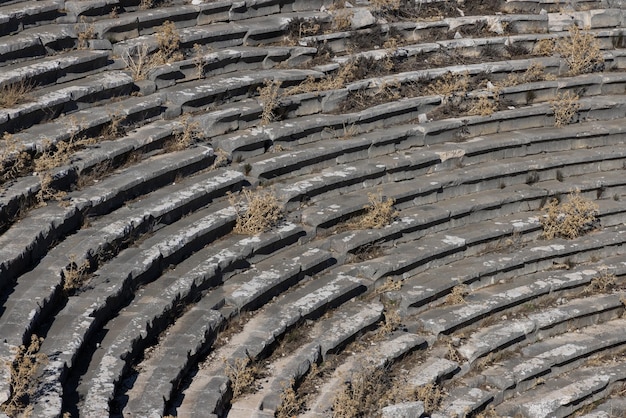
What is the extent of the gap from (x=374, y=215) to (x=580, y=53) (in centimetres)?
539

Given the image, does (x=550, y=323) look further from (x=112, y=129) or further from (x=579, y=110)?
(x=112, y=129)

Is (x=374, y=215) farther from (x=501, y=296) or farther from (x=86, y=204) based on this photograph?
(x=86, y=204)

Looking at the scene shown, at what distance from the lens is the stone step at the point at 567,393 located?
12586 millimetres

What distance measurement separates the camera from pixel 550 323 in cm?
1366

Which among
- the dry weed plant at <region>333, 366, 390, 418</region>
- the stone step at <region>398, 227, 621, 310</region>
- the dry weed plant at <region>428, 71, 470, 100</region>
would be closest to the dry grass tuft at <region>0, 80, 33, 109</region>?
the dry weed plant at <region>333, 366, 390, 418</region>

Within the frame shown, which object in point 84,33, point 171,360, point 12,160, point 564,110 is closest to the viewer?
point 171,360

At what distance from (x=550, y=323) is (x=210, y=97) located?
4.92 metres

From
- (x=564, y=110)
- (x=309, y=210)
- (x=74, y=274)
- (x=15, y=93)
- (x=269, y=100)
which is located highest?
(x=564, y=110)

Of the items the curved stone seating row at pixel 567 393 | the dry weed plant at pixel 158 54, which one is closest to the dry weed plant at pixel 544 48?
the curved stone seating row at pixel 567 393

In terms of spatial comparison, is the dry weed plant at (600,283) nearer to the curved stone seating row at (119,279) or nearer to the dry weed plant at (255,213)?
the dry weed plant at (255,213)

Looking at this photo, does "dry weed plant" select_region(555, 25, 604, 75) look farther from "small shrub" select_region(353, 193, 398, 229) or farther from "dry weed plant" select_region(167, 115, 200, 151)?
"dry weed plant" select_region(167, 115, 200, 151)

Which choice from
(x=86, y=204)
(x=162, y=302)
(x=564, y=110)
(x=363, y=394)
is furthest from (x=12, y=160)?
(x=564, y=110)

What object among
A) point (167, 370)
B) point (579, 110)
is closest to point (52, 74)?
point (167, 370)

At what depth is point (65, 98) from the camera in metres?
12.7
